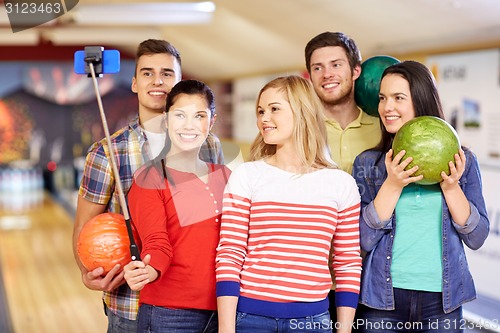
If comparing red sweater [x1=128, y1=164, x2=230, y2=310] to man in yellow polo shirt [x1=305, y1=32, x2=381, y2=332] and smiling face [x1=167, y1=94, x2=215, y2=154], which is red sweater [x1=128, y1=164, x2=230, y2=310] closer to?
smiling face [x1=167, y1=94, x2=215, y2=154]

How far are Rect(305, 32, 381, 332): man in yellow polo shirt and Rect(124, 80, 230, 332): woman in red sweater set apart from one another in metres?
0.40

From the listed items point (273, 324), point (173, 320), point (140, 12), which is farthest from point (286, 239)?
point (140, 12)

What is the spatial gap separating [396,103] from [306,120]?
22 cm

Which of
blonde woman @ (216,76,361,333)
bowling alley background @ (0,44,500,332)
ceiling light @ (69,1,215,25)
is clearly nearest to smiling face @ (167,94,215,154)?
blonde woman @ (216,76,361,333)

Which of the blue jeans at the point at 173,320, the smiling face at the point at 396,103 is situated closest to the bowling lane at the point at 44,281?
the blue jeans at the point at 173,320

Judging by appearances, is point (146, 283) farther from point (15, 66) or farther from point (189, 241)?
point (15, 66)

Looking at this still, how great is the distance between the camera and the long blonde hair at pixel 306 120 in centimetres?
134

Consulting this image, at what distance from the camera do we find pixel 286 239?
4.18 feet

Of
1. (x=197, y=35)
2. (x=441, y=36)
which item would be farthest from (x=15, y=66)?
(x=441, y=36)

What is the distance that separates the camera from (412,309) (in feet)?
4.50

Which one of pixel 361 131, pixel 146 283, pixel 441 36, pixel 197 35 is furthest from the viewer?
pixel 197 35

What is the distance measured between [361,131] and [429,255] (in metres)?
0.42

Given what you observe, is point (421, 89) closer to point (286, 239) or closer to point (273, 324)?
point (286, 239)

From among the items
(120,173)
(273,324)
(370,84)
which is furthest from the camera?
(370,84)
